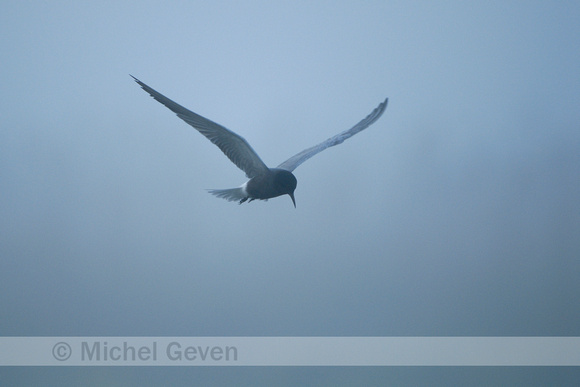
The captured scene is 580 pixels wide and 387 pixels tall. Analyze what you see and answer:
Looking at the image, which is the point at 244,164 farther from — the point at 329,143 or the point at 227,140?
the point at 329,143

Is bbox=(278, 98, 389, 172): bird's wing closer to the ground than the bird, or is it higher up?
higher up

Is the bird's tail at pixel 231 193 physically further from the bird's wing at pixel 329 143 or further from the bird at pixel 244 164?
the bird's wing at pixel 329 143

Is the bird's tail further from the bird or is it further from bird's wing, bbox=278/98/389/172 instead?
bird's wing, bbox=278/98/389/172

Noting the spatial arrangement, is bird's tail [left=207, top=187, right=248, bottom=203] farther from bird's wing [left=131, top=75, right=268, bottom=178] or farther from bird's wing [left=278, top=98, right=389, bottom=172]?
bird's wing [left=278, top=98, right=389, bottom=172]

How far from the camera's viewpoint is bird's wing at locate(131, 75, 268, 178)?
1743 mm

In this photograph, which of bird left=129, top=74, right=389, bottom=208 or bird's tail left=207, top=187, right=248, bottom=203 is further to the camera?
bird's tail left=207, top=187, right=248, bottom=203

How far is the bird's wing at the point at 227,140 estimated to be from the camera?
1.74 meters

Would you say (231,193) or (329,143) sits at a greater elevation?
(329,143)

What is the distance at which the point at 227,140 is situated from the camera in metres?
1.85

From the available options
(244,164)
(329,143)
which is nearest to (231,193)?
(244,164)

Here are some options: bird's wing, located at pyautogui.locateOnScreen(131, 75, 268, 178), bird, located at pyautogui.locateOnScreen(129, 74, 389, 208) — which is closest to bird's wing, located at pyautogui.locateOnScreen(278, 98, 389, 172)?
bird, located at pyautogui.locateOnScreen(129, 74, 389, 208)

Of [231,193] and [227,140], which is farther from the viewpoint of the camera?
[231,193]

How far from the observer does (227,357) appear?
3.82 m

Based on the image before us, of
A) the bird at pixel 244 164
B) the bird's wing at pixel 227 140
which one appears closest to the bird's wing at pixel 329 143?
the bird at pixel 244 164
